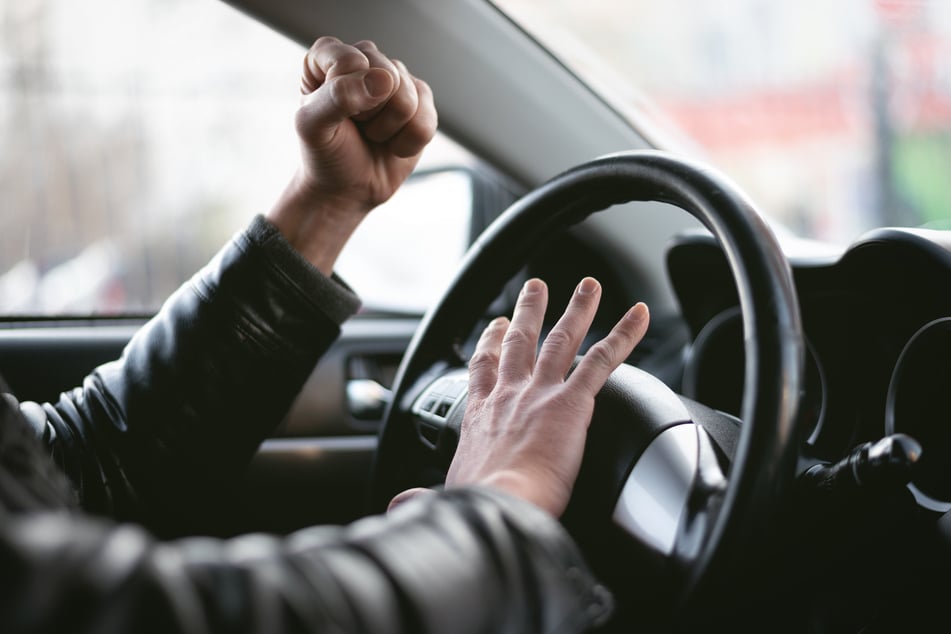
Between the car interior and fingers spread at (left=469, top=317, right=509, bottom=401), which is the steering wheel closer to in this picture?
the car interior

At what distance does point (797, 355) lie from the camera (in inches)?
27.6

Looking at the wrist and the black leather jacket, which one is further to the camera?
the wrist

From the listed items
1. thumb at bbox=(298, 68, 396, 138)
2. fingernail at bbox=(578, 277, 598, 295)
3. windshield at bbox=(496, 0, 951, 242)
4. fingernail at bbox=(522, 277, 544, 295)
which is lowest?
windshield at bbox=(496, 0, 951, 242)

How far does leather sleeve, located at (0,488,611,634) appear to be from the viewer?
458 millimetres

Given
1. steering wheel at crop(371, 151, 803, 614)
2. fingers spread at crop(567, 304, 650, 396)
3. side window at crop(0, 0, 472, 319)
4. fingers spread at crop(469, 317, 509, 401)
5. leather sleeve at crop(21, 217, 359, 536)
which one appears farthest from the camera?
side window at crop(0, 0, 472, 319)

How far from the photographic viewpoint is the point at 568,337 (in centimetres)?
84

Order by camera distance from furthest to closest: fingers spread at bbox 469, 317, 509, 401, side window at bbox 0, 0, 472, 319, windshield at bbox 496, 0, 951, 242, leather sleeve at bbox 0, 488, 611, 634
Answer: windshield at bbox 496, 0, 951, 242
side window at bbox 0, 0, 472, 319
fingers spread at bbox 469, 317, 509, 401
leather sleeve at bbox 0, 488, 611, 634

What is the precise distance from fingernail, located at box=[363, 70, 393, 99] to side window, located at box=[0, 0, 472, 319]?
509 mm

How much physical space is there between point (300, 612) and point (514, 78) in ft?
3.42

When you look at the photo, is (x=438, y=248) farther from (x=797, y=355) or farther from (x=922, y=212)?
(x=922, y=212)

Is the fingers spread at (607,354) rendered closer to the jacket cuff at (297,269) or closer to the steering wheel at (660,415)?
the steering wheel at (660,415)

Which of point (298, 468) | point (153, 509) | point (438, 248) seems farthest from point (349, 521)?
point (438, 248)

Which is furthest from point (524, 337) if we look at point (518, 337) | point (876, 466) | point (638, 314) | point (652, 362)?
point (652, 362)

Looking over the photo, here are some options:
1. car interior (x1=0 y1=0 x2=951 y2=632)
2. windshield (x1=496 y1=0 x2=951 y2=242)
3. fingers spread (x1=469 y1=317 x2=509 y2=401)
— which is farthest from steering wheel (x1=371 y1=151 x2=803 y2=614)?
windshield (x1=496 y1=0 x2=951 y2=242)
